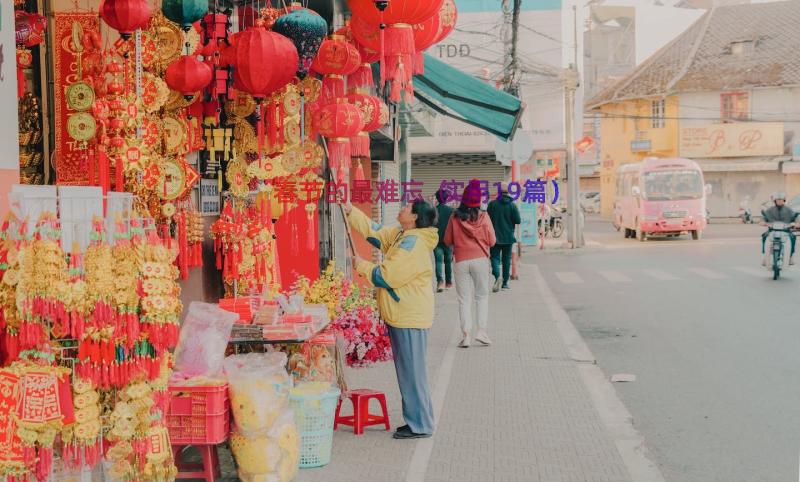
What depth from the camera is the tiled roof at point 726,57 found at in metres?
51.6

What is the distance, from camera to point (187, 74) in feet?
23.8

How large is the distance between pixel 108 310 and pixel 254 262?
376 cm

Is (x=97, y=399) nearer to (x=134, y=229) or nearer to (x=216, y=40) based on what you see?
(x=134, y=229)

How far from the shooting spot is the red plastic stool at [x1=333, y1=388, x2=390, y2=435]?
24.9ft

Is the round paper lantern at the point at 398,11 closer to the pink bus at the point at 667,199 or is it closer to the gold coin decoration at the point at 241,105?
the gold coin decoration at the point at 241,105

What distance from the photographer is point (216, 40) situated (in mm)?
7594

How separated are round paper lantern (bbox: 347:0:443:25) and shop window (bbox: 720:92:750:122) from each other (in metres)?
48.0

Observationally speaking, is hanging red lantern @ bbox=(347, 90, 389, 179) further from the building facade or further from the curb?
the building facade

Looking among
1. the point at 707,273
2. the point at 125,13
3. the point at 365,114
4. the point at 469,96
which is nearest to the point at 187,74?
the point at 125,13

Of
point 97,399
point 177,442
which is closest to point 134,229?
point 97,399

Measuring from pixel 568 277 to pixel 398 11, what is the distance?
15474mm

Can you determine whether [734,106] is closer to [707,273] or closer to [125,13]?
[707,273]

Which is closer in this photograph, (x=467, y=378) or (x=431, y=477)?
(x=431, y=477)

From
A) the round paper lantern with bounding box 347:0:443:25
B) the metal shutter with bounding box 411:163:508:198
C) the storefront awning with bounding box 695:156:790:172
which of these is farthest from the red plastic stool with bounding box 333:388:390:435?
the storefront awning with bounding box 695:156:790:172
